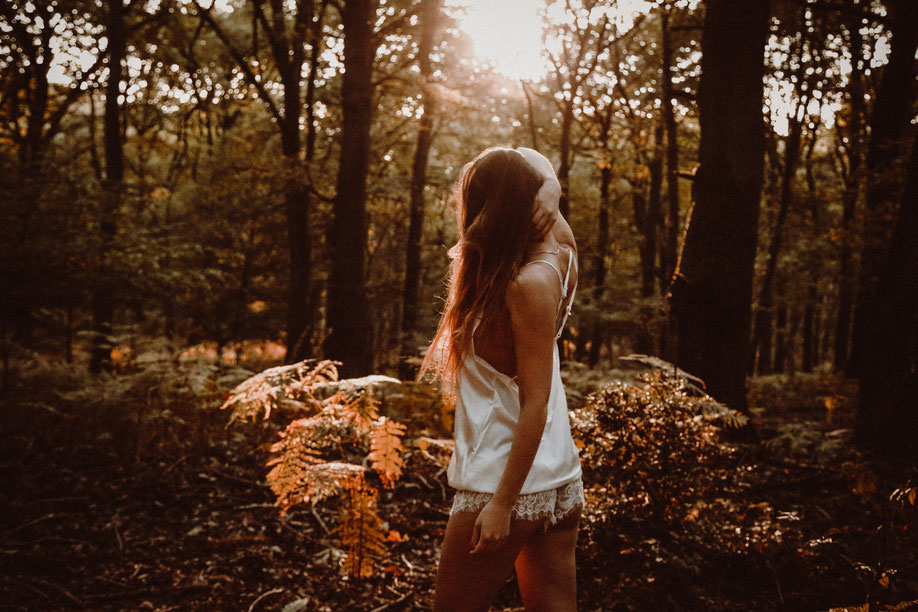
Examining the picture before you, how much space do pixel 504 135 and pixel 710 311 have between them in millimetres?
16930

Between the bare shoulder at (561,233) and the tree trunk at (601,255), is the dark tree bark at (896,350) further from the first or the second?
the tree trunk at (601,255)

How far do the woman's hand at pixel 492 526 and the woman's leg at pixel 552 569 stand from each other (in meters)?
Answer: 0.23

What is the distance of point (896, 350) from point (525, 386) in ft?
Result: 19.8

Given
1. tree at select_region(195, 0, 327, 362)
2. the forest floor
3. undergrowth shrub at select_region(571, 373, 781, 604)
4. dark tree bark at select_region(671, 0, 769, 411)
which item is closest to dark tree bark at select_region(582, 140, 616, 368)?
tree at select_region(195, 0, 327, 362)

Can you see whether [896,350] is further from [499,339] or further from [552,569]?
[499,339]

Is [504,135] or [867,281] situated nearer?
[867,281]

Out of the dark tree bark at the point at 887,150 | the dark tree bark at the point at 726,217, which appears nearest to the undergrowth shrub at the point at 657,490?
the dark tree bark at the point at 726,217

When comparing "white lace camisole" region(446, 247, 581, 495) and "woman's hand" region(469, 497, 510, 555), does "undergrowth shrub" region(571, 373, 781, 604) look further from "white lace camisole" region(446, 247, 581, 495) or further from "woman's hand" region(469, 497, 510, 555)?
"woman's hand" region(469, 497, 510, 555)

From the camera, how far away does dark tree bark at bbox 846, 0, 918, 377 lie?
9305mm

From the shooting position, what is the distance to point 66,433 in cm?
622

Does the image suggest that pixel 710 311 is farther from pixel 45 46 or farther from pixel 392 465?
pixel 45 46

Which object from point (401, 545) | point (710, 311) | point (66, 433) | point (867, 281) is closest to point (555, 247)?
point (401, 545)

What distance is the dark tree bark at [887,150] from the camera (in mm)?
9305

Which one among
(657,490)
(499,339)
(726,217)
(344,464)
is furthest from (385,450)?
(726,217)
